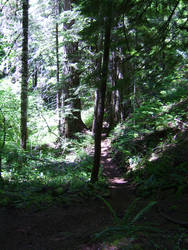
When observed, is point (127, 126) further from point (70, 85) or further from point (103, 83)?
point (103, 83)

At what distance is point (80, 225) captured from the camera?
322 centimetres

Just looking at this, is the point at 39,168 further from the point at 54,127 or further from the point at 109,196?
the point at 54,127

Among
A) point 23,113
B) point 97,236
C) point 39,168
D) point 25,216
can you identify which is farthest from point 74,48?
point 97,236

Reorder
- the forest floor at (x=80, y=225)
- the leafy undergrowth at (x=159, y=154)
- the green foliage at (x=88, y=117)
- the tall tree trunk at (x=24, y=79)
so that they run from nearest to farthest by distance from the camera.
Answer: the forest floor at (x=80, y=225) → the leafy undergrowth at (x=159, y=154) → the tall tree trunk at (x=24, y=79) → the green foliage at (x=88, y=117)

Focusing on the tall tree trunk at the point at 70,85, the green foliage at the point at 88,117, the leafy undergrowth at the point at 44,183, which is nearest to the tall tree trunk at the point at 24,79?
the leafy undergrowth at the point at 44,183

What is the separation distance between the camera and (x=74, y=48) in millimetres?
11758

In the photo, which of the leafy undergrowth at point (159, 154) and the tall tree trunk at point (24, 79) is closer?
the leafy undergrowth at point (159, 154)

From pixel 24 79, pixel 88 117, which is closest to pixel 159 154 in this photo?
pixel 24 79

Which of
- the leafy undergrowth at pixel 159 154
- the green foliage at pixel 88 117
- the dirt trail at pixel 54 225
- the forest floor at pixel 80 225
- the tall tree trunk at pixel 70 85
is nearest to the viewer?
the forest floor at pixel 80 225

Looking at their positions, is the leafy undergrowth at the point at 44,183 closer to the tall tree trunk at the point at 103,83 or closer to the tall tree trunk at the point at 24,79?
the tall tree trunk at the point at 103,83

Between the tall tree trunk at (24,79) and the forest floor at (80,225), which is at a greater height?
the tall tree trunk at (24,79)

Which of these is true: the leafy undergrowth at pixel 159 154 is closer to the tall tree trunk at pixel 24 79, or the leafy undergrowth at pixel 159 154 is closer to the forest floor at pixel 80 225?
the forest floor at pixel 80 225

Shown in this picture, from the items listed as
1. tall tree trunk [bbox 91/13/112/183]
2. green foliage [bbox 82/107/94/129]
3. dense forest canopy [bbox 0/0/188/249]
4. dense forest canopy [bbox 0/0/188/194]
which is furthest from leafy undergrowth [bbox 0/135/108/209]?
green foliage [bbox 82/107/94/129]

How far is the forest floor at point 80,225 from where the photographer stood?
84.4 inches
